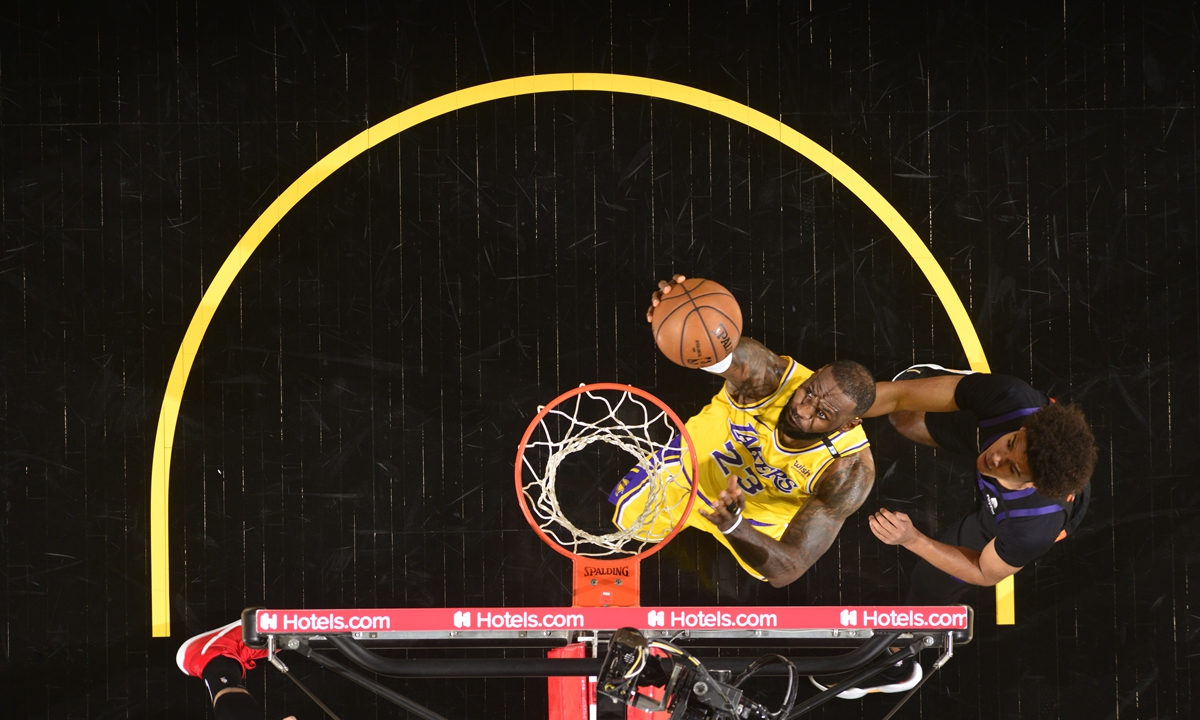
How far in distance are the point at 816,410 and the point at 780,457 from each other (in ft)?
1.10

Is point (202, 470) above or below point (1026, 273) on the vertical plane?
below

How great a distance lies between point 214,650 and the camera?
427cm

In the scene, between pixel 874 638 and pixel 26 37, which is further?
pixel 26 37

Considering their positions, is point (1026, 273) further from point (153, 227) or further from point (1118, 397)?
point (153, 227)

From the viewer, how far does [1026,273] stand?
486 cm

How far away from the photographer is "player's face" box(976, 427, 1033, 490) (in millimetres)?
4430

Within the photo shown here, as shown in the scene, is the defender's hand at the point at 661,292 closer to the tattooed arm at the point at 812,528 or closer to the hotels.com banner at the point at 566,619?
A: the tattooed arm at the point at 812,528

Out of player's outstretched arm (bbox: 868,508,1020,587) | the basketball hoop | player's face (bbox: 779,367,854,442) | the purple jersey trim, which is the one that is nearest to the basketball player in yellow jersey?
player's face (bbox: 779,367,854,442)

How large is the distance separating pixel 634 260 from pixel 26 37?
3.88 m

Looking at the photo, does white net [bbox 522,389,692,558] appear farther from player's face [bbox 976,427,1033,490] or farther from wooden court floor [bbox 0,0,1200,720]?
player's face [bbox 976,427,1033,490]

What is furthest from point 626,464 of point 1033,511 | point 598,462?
point 1033,511

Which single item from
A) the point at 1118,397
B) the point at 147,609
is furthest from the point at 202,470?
the point at 1118,397

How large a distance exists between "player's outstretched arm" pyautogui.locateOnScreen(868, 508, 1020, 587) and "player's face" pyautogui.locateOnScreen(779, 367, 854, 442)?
65 cm

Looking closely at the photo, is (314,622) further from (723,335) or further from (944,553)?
(944,553)
